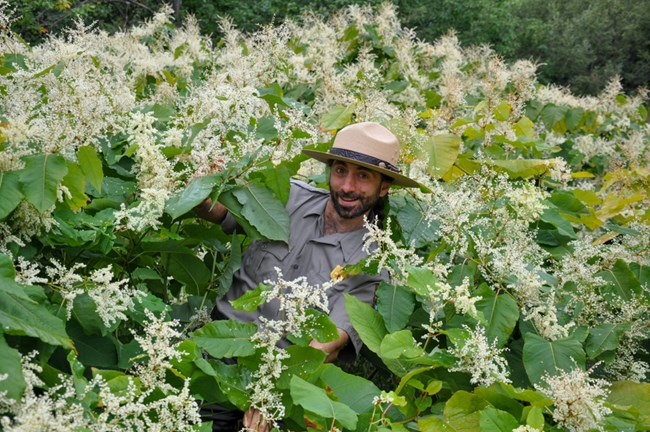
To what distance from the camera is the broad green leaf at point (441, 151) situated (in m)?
3.73

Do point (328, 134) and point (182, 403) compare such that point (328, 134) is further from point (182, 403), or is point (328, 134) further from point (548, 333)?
point (182, 403)

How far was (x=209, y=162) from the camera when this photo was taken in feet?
9.68

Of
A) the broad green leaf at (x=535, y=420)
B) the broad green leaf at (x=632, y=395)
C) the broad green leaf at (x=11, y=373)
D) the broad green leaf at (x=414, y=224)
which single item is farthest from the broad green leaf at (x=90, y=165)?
the broad green leaf at (x=632, y=395)

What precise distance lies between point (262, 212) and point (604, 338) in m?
1.35

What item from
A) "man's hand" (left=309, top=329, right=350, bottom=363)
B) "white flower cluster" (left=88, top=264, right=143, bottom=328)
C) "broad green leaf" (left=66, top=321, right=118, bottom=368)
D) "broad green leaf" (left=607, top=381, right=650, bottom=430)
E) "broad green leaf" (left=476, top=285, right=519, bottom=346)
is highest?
"white flower cluster" (left=88, top=264, right=143, bottom=328)

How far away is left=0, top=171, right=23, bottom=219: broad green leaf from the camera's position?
2.18m

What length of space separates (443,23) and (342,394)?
15559 millimetres

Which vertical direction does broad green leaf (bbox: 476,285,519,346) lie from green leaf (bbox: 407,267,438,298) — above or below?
below

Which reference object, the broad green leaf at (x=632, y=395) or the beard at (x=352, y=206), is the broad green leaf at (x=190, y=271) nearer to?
the beard at (x=352, y=206)

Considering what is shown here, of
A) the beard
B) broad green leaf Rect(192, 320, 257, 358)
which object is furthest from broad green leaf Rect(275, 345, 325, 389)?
the beard

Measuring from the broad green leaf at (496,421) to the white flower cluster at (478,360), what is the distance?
0.17 m

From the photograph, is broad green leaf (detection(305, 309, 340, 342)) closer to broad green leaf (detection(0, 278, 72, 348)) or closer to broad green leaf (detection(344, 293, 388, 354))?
broad green leaf (detection(344, 293, 388, 354))

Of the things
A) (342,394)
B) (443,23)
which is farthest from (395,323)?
(443,23)

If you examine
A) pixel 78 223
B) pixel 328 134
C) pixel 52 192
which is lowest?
pixel 328 134
